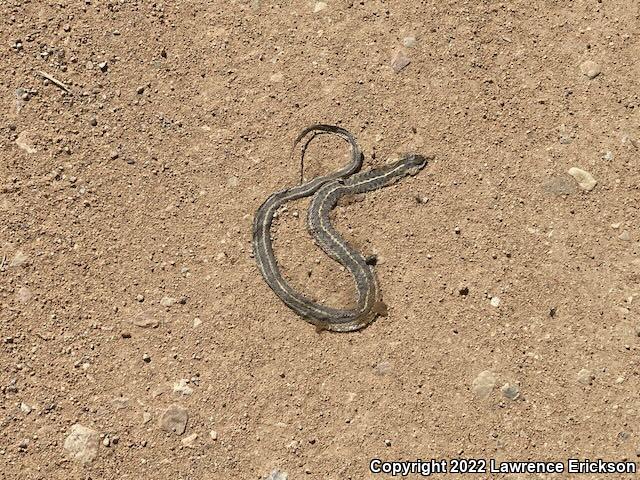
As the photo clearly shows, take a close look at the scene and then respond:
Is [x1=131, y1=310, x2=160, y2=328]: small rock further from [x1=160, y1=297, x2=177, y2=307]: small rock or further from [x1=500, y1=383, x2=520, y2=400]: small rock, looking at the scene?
[x1=500, y1=383, x2=520, y2=400]: small rock

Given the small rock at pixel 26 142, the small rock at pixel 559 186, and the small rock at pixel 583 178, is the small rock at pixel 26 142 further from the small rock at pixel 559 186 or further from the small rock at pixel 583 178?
the small rock at pixel 583 178

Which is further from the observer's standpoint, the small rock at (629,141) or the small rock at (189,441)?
the small rock at (629,141)

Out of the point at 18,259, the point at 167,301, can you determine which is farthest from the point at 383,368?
the point at 18,259

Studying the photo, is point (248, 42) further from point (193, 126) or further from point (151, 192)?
point (151, 192)

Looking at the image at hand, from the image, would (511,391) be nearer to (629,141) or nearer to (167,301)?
(629,141)

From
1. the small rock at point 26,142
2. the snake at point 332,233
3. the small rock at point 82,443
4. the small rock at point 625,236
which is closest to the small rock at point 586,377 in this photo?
the small rock at point 625,236

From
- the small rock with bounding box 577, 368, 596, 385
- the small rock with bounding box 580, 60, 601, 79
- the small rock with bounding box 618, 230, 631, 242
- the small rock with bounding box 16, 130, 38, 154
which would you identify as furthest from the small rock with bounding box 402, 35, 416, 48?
the small rock with bounding box 16, 130, 38, 154
